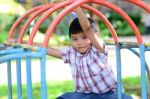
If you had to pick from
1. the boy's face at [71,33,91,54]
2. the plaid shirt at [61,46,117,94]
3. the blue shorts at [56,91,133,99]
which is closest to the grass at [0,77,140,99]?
the blue shorts at [56,91,133,99]

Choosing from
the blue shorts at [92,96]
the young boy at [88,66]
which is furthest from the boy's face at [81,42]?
the blue shorts at [92,96]

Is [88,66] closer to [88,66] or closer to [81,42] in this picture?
[88,66]

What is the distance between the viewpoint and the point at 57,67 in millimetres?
12312

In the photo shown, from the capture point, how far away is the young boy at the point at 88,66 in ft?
13.4

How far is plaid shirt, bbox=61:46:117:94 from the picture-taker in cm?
413

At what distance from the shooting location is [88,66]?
414cm

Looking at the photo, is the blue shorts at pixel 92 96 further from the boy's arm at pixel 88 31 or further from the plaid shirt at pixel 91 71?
the boy's arm at pixel 88 31

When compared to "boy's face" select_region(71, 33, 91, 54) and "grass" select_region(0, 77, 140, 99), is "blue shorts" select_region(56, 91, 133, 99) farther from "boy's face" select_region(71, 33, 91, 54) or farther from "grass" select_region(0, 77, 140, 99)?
"grass" select_region(0, 77, 140, 99)

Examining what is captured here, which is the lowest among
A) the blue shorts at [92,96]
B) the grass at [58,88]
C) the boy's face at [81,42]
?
the grass at [58,88]

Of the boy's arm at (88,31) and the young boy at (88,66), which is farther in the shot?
the young boy at (88,66)

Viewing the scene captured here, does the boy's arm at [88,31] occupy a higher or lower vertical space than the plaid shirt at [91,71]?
higher

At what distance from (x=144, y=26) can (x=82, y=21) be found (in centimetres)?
2077

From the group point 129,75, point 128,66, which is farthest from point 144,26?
point 129,75

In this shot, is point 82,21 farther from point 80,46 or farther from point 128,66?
point 128,66
